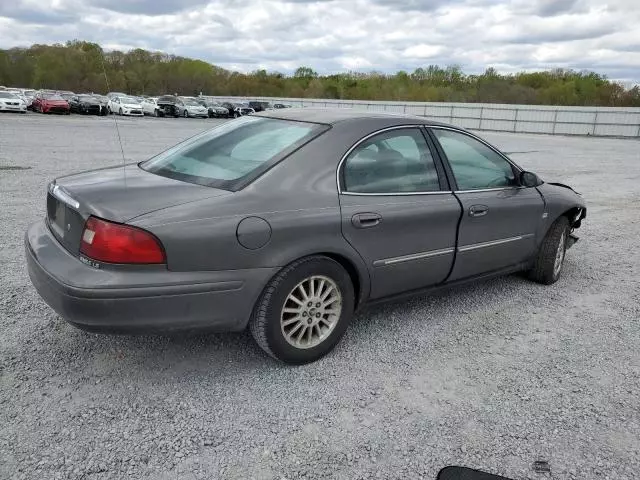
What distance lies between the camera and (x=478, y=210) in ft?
13.4

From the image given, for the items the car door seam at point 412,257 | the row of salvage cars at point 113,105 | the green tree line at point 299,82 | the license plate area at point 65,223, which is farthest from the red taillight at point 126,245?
the green tree line at point 299,82

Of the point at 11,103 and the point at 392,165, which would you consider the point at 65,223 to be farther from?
the point at 11,103

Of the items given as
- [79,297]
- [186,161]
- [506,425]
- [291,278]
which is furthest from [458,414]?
[186,161]

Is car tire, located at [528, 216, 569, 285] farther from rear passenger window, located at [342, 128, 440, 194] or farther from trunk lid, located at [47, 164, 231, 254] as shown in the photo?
trunk lid, located at [47, 164, 231, 254]

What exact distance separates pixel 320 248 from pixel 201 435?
1196 millimetres

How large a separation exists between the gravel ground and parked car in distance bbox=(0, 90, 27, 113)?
117 ft

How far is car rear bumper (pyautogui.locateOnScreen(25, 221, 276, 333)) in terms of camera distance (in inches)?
108

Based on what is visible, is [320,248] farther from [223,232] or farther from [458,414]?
[458,414]

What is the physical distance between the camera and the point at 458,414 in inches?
116

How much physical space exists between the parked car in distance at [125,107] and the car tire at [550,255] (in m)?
39.9

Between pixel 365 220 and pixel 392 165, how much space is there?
541 millimetres

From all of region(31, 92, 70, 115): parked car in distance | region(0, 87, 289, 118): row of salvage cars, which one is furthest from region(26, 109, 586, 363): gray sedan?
region(31, 92, 70, 115): parked car in distance

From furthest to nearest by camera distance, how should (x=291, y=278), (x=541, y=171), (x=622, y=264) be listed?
(x=541, y=171)
(x=622, y=264)
(x=291, y=278)

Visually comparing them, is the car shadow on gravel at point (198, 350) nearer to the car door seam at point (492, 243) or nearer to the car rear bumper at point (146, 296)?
the car rear bumper at point (146, 296)
